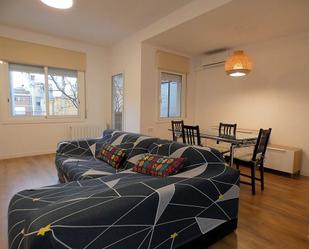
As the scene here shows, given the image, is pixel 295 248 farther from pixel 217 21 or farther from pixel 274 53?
pixel 274 53

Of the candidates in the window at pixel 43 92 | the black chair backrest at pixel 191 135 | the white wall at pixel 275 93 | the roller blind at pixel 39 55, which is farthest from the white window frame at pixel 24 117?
the white wall at pixel 275 93

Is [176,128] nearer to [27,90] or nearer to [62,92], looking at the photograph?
[62,92]

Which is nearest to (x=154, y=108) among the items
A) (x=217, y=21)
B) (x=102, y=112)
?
(x=102, y=112)

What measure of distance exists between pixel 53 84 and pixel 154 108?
2.47 meters

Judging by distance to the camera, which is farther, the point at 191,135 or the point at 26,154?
the point at 26,154


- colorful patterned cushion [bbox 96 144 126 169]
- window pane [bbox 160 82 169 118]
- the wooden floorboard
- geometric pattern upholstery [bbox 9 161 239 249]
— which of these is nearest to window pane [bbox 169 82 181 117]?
window pane [bbox 160 82 169 118]

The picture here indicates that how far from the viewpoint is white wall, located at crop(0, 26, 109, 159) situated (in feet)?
13.8

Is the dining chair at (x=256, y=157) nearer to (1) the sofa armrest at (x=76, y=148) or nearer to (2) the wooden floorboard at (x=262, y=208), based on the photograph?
(2) the wooden floorboard at (x=262, y=208)

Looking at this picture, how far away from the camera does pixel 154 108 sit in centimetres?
457

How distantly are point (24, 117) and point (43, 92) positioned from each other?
69cm

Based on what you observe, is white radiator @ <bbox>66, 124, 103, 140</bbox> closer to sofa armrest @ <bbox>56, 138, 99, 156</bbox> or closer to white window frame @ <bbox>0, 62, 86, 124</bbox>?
white window frame @ <bbox>0, 62, 86, 124</bbox>

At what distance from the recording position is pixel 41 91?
4578 millimetres

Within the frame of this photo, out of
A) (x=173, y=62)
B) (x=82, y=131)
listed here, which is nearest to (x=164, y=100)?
(x=173, y=62)

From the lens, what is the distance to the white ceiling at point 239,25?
8.98 feet
